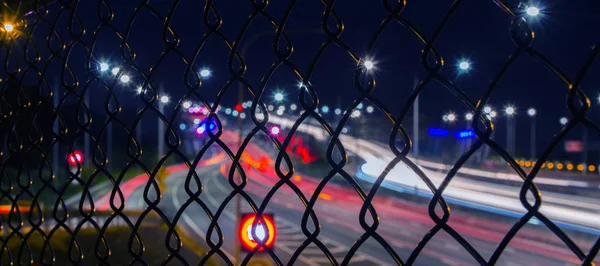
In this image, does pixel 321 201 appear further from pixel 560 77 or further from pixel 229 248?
pixel 560 77

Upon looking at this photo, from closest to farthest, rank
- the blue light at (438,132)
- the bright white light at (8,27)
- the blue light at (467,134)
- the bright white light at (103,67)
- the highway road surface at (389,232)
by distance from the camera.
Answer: the blue light at (467,134), the bright white light at (103,67), the bright white light at (8,27), the highway road surface at (389,232), the blue light at (438,132)

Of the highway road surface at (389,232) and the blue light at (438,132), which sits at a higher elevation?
the blue light at (438,132)


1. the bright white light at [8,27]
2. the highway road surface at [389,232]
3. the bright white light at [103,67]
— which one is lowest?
the bright white light at [103,67]

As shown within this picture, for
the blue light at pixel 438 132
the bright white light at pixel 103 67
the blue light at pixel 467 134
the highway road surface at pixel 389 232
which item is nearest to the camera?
the blue light at pixel 467 134

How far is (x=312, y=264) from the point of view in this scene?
692 inches

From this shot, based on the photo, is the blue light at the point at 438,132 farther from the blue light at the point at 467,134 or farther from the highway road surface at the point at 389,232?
the blue light at the point at 467,134

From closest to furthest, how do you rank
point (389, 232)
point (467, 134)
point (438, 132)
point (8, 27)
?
point (8, 27)
point (467, 134)
point (438, 132)
point (389, 232)

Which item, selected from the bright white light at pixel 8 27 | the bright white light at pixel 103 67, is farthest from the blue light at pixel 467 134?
the bright white light at pixel 8 27

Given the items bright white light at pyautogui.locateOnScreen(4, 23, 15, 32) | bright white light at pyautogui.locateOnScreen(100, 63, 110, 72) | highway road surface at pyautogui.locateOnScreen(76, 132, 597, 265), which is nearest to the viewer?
bright white light at pyautogui.locateOnScreen(100, 63, 110, 72)

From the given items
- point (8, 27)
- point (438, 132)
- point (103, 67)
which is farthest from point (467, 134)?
point (438, 132)

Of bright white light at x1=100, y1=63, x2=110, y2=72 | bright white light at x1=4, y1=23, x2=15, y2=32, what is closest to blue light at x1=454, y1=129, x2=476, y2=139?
bright white light at x1=100, y1=63, x2=110, y2=72

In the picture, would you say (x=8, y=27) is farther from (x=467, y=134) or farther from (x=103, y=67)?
(x=467, y=134)

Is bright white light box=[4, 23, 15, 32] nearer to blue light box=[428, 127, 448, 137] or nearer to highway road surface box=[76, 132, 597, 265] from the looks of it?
highway road surface box=[76, 132, 597, 265]

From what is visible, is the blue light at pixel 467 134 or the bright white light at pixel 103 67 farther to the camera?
the bright white light at pixel 103 67
